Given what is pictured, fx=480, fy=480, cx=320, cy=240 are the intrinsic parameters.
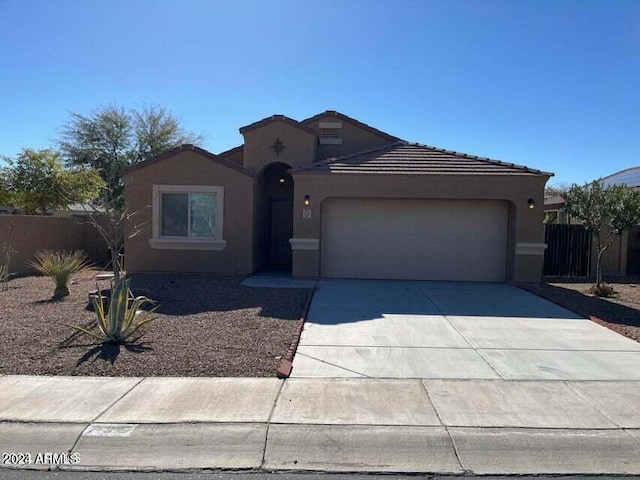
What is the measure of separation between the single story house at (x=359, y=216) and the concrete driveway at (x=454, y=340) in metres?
2.04

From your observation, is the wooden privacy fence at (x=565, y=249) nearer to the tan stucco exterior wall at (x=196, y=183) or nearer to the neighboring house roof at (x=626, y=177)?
the tan stucco exterior wall at (x=196, y=183)

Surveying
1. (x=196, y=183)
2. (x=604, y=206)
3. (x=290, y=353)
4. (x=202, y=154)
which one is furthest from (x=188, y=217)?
(x=604, y=206)

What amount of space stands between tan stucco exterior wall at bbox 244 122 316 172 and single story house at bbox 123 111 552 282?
0.26 metres

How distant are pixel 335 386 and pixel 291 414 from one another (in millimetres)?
920

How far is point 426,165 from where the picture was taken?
13.4 m

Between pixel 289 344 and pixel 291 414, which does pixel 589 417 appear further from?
pixel 289 344

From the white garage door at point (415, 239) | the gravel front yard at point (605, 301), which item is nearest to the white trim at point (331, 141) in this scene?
the white garage door at point (415, 239)

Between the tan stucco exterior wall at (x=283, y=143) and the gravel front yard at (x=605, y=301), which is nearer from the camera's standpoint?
the gravel front yard at (x=605, y=301)

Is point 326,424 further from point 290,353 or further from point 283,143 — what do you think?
point 283,143

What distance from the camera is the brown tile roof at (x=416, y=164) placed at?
1301 centimetres

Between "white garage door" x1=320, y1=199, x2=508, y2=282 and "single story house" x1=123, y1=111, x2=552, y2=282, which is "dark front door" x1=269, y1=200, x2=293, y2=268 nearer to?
"single story house" x1=123, y1=111, x2=552, y2=282

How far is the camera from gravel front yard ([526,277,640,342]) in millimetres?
8867

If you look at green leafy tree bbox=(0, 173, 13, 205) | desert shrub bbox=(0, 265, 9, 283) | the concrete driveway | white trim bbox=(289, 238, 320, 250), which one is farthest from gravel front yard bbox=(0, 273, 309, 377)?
green leafy tree bbox=(0, 173, 13, 205)

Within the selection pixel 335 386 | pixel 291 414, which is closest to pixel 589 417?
pixel 335 386
